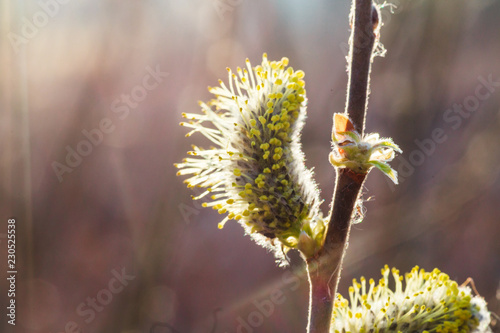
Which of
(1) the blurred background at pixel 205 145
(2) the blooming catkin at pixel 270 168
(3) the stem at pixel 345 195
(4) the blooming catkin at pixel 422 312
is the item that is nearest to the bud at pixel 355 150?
(3) the stem at pixel 345 195

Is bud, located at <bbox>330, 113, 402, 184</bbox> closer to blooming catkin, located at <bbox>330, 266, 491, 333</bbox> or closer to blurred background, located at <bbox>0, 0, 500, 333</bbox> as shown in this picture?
blooming catkin, located at <bbox>330, 266, 491, 333</bbox>

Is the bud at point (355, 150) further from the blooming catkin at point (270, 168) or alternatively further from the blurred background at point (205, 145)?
the blurred background at point (205, 145)

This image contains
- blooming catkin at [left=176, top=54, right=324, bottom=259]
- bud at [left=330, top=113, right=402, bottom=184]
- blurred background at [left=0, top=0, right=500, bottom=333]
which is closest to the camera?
bud at [left=330, top=113, right=402, bottom=184]

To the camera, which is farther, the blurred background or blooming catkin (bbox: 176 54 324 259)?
the blurred background

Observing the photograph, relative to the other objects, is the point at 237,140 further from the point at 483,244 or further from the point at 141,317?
the point at 483,244

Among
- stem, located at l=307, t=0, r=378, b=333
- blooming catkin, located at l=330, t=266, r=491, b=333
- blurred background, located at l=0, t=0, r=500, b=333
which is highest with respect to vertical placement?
blurred background, located at l=0, t=0, r=500, b=333

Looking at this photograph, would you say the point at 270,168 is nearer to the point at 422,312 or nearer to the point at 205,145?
the point at 422,312

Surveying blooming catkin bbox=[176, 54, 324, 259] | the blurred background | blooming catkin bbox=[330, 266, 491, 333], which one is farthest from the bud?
the blurred background
